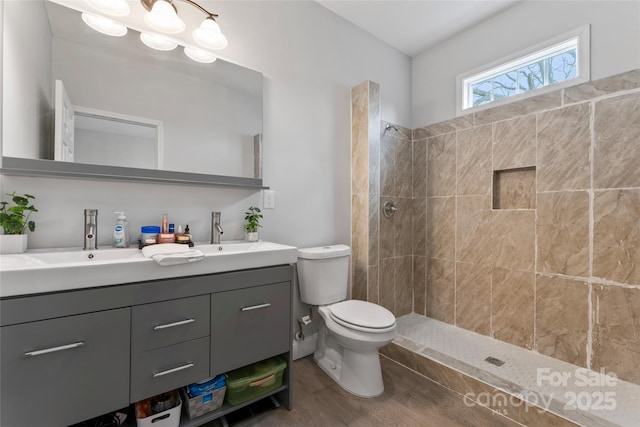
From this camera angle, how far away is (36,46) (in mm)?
1223

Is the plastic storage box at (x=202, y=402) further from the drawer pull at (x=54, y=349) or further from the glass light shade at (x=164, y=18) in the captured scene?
the glass light shade at (x=164, y=18)

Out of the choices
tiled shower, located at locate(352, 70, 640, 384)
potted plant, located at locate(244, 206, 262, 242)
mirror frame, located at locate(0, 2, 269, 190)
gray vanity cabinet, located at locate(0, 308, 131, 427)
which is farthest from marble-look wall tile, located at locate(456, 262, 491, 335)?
gray vanity cabinet, located at locate(0, 308, 131, 427)

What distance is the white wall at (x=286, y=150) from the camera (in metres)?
1.30

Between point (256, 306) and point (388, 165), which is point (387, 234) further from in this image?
point (256, 306)

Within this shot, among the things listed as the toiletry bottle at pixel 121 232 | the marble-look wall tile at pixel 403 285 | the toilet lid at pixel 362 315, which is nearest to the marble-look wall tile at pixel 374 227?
the marble-look wall tile at pixel 403 285

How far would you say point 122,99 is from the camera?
1400 mm

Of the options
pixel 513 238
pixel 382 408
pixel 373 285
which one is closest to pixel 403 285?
pixel 373 285

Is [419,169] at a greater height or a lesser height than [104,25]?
lesser

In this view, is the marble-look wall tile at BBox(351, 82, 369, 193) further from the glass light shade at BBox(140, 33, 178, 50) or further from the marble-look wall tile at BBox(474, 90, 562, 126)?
the glass light shade at BBox(140, 33, 178, 50)

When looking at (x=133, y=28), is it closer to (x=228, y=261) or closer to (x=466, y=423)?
(x=228, y=261)

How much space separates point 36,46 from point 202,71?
693 mm

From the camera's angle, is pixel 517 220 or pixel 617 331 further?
pixel 517 220

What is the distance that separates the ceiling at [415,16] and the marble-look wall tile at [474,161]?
875 mm

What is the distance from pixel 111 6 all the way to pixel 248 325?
64.8 inches
